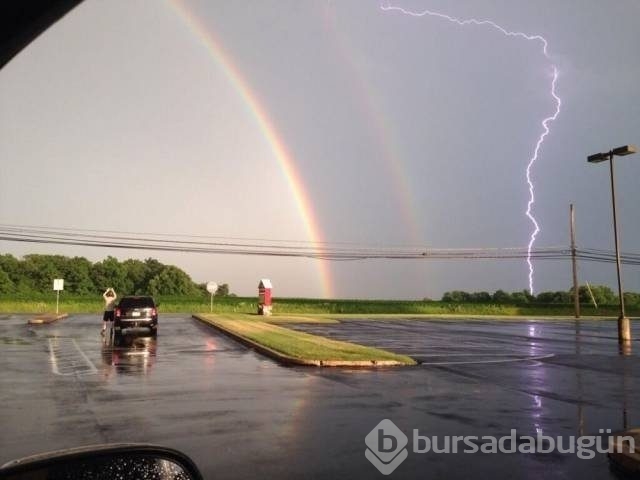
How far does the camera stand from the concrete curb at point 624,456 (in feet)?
20.7

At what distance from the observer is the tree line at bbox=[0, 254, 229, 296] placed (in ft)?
356

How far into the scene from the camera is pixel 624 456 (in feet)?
21.4

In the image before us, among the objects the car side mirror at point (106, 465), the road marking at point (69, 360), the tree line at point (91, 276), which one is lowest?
the road marking at point (69, 360)

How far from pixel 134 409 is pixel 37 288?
112234mm

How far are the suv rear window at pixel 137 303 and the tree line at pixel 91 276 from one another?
79.9 m

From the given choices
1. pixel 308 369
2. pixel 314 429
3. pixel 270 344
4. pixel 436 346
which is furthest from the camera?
pixel 436 346

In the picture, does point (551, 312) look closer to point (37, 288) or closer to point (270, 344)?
point (270, 344)

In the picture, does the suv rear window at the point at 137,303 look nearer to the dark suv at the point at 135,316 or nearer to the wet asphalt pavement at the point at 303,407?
the dark suv at the point at 135,316

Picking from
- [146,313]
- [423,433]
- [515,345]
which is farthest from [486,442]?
[146,313]

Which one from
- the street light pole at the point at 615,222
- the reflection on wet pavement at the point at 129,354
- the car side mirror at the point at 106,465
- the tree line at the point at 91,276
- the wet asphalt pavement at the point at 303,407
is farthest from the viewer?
the tree line at the point at 91,276

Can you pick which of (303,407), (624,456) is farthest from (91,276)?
(624,456)

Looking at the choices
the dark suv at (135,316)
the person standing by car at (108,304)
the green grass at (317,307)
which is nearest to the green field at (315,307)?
the green grass at (317,307)

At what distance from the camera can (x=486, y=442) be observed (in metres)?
7.49

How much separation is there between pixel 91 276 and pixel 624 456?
12116cm
